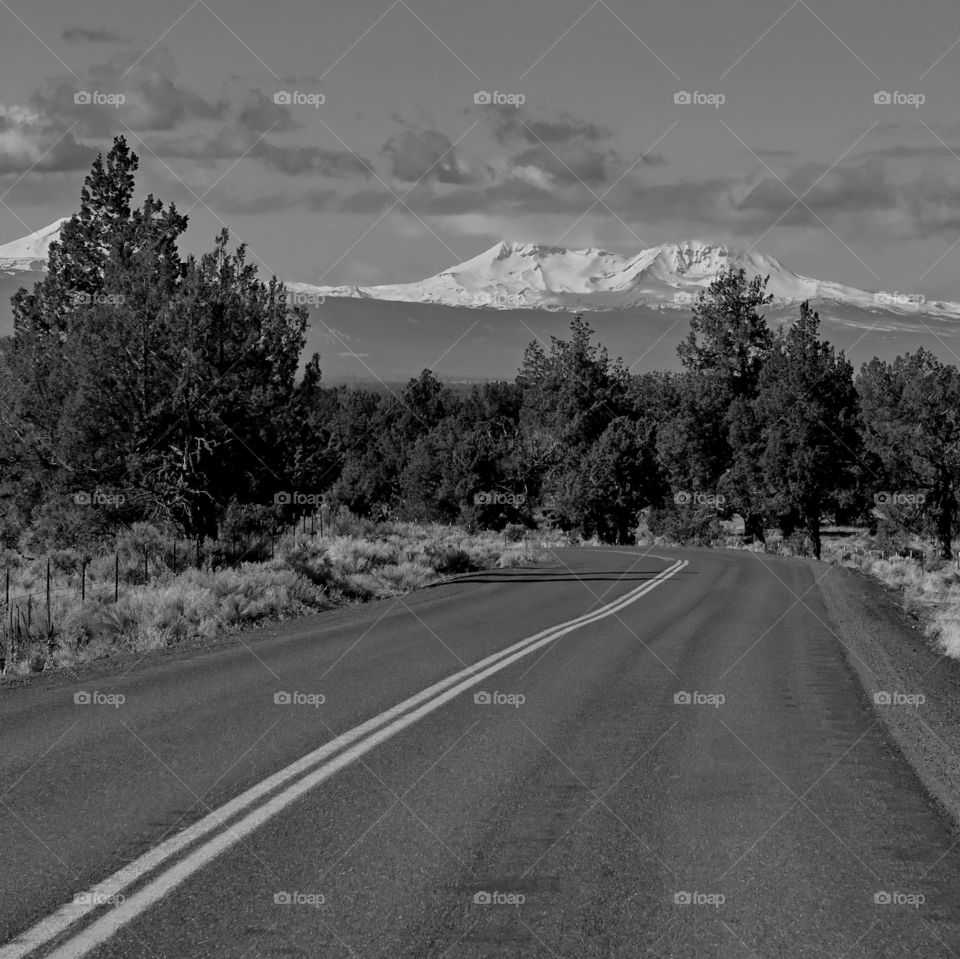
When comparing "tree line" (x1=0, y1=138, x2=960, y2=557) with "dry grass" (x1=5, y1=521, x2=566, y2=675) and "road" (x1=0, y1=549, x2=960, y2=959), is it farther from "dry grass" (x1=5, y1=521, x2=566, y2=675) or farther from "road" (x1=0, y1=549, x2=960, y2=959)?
"road" (x1=0, y1=549, x2=960, y2=959)

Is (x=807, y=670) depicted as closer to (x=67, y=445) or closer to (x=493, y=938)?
(x=493, y=938)

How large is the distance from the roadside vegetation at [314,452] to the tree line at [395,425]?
0.28ft

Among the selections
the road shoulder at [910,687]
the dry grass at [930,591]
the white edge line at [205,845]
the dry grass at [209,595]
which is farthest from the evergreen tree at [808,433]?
the white edge line at [205,845]

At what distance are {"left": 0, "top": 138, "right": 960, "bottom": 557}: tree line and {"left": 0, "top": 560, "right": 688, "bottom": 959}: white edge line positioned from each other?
15912 mm

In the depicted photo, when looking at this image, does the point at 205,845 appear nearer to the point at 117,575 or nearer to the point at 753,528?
the point at 117,575

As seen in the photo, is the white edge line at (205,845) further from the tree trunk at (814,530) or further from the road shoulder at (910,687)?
the tree trunk at (814,530)

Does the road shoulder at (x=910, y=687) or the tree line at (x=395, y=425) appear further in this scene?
the tree line at (x=395, y=425)

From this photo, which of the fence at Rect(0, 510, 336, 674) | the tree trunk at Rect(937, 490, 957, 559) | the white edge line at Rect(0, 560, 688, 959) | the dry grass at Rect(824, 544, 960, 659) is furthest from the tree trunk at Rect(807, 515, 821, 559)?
the white edge line at Rect(0, 560, 688, 959)

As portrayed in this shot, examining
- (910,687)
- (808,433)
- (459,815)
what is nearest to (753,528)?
(808,433)

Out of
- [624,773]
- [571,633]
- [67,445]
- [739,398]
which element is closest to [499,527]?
[739,398]

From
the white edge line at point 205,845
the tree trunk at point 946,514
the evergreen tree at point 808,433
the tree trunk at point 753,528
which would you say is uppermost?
the evergreen tree at point 808,433

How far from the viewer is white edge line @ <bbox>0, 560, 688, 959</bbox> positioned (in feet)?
14.7

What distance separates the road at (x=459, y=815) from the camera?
15.4 feet

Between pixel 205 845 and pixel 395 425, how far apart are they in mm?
81630
